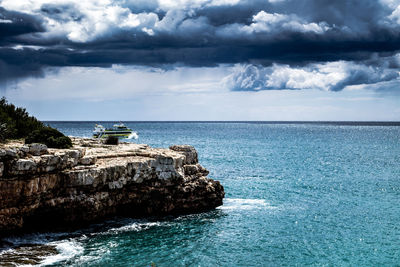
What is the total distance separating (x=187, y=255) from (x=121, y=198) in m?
9.57

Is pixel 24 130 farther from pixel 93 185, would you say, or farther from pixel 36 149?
pixel 93 185

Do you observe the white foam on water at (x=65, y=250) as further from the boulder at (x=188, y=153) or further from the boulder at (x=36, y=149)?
the boulder at (x=188, y=153)

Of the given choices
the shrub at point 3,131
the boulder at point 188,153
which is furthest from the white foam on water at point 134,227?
the shrub at point 3,131

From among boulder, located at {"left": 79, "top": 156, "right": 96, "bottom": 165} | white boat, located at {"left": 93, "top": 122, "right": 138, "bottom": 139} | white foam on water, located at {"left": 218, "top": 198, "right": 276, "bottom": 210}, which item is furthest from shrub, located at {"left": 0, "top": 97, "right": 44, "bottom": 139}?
white boat, located at {"left": 93, "top": 122, "right": 138, "bottom": 139}

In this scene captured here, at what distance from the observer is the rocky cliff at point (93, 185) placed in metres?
27.4

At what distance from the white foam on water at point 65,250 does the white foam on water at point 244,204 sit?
1632 centimetres

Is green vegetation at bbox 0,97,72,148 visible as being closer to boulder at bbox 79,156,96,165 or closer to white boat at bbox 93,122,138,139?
boulder at bbox 79,156,96,165

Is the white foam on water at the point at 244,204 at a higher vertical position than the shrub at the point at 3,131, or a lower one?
lower

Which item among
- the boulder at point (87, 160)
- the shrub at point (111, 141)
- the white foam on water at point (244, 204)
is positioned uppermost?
the shrub at point (111, 141)

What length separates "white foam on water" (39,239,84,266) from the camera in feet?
80.8

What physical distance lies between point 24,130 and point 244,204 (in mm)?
24532

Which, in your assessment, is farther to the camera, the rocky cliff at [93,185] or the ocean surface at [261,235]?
the rocky cliff at [93,185]

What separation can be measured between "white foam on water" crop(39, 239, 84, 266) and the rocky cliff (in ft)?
10.5

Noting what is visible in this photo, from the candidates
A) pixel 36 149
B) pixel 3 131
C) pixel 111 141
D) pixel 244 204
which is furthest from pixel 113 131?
pixel 36 149
